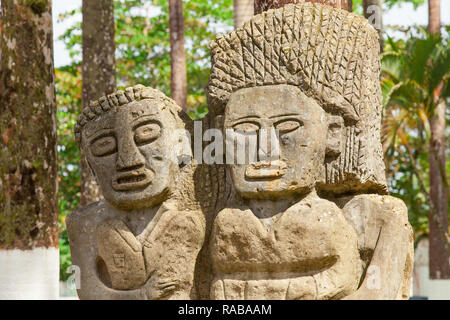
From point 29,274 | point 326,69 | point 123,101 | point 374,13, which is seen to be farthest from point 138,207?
point 374,13

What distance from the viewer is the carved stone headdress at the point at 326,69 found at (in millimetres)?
3934

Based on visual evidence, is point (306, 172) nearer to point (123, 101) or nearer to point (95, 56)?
point (123, 101)

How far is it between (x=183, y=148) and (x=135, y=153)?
0.30 metres

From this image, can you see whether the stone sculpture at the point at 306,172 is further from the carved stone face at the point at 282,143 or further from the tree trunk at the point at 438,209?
the tree trunk at the point at 438,209

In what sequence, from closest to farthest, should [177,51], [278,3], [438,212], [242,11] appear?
1. [278,3]
2. [242,11]
3. [177,51]
4. [438,212]

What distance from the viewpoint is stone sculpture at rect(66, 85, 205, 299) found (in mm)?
4012

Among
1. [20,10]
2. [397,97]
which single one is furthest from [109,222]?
[397,97]

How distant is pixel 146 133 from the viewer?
13.5 feet

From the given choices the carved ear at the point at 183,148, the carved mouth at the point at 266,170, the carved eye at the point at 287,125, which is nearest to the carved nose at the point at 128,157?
the carved ear at the point at 183,148

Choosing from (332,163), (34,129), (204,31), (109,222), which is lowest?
(109,222)

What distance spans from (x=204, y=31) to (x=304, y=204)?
11.4 meters

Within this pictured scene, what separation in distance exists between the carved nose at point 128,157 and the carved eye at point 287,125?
803mm

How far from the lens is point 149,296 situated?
13.0 ft
